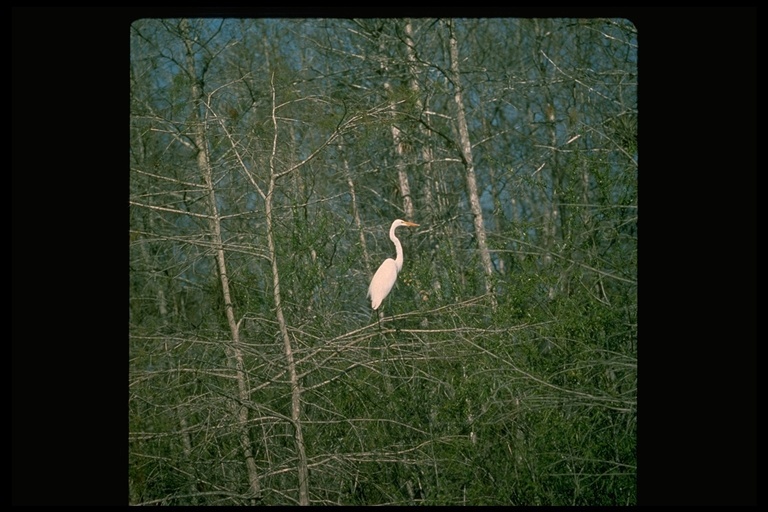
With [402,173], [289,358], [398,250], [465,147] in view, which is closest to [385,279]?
[398,250]

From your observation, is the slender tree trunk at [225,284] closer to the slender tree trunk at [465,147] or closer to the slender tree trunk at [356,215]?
the slender tree trunk at [356,215]

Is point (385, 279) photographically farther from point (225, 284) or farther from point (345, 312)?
point (225, 284)

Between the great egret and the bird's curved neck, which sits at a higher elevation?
the bird's curved neck

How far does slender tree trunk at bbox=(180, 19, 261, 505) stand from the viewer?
20.7 feet

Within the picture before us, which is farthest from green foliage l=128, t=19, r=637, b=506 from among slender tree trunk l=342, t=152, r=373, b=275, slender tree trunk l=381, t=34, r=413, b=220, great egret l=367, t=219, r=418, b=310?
slender tree trunk l=381, t=34, r=413, b=220

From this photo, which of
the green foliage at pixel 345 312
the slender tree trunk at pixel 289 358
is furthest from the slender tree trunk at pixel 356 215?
the slender tree trunk at pixel 289 358

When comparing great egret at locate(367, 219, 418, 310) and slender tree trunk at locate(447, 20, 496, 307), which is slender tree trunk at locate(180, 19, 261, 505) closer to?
great egret at locate(367, 219, 418, 310)

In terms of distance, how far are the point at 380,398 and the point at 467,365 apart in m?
0.63

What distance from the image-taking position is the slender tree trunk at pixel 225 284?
6.30m

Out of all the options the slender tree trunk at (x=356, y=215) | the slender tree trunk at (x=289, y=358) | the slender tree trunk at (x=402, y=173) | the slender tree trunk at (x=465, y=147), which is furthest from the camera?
the slender tree trunk at (x=402, y=173)

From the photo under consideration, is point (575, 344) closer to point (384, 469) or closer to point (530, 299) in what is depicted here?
point (530, 299)

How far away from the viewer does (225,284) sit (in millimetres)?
6742

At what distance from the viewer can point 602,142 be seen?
7555 mm

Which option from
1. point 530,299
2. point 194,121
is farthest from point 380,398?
point 194,121
